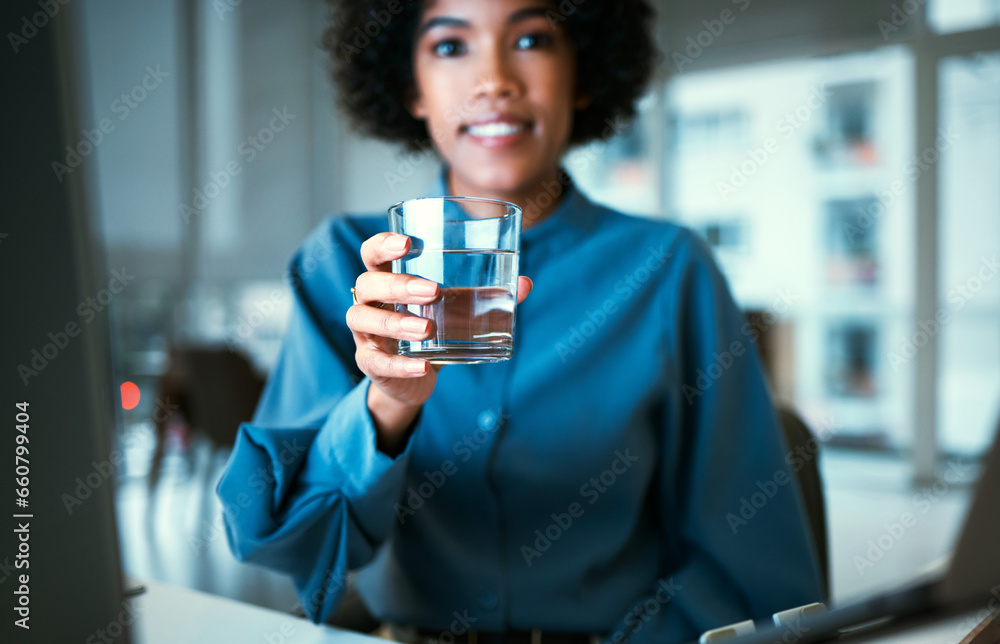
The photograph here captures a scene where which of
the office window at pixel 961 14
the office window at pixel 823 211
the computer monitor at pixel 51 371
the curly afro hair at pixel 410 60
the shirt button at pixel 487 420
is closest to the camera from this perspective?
the computer monitor at pixel 51 371

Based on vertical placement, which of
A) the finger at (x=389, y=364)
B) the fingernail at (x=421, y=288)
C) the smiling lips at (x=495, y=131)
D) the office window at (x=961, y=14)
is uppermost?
the office window at (x=961, y=14)

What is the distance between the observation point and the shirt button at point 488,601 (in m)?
0.95

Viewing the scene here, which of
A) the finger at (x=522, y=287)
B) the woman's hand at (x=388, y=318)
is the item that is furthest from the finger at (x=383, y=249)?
the finger at (x=522, y=287)

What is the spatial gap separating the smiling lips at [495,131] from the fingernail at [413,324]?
380 millimetres

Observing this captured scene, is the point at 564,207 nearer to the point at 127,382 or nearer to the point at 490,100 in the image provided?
the point at 490,100

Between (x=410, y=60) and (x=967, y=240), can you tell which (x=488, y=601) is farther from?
(x=967, y=240)

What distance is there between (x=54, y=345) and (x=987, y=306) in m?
4.99

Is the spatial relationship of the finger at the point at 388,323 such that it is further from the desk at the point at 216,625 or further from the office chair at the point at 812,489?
the office chair at the point at 812,489

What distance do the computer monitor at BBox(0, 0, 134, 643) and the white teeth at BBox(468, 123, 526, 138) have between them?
531mm

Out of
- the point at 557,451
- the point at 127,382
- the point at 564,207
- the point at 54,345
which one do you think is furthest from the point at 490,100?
the point at 127,382

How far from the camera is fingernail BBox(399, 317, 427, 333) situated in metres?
0.54

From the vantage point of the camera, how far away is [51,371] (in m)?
0.38

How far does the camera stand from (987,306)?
172 inches

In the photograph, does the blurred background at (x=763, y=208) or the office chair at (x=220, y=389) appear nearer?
the office chair at (x=220, y=389)
